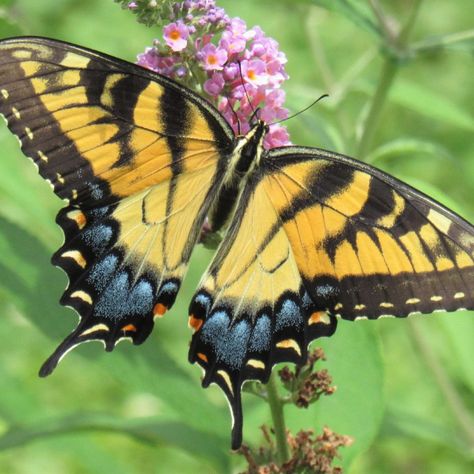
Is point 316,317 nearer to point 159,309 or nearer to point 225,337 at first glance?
point 225,337

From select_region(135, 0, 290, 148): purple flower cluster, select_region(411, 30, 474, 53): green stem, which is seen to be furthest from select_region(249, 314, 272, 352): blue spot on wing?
select_region(411, 30, 474, 53): green stem

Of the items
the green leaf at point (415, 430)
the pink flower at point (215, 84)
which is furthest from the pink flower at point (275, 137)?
the green leaf at point (415, 430)

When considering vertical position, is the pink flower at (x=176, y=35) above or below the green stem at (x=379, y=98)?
below

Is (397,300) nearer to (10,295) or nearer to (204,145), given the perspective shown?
(204,145)

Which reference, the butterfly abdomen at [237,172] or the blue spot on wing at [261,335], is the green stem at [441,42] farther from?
the blue spot on wing at [261,335]

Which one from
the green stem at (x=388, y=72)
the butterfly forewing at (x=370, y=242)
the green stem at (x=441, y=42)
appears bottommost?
the butterfly forewing at (x=370, y=242)

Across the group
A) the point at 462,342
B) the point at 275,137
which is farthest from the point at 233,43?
the point at 462,342

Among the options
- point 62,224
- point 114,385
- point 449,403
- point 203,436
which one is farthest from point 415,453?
point 62,224
